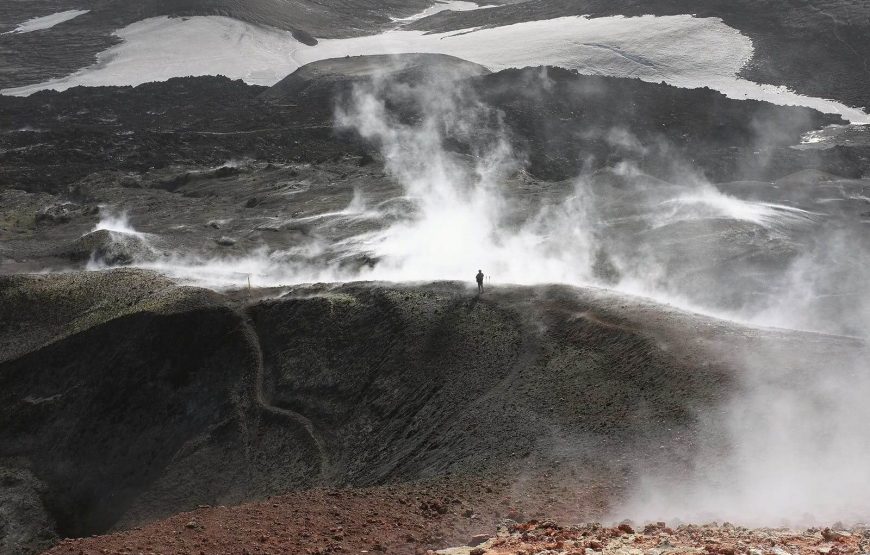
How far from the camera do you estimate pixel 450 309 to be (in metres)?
29.5

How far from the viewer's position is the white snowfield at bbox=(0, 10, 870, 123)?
262ft

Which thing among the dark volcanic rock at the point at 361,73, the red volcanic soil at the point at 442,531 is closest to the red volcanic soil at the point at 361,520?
the red volcanic soil at the point at 442,531

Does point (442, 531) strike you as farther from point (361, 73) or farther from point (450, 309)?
point (361, 73)

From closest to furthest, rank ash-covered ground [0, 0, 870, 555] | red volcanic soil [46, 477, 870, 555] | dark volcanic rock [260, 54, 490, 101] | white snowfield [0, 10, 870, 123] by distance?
red volcanic soil [46, 477, 870, 555], ash-covered ground [0, 0, 870, 555], dark volcanic rock [260, 54, 490, 101], white snowfield [0, 10, 870, 123]

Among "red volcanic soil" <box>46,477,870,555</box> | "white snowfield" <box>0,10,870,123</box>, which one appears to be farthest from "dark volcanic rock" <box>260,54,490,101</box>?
"red volcanic soil" <box>46,477,870,555</box>

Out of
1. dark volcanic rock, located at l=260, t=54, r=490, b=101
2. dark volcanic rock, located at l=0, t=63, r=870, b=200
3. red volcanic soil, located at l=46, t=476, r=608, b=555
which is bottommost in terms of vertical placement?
red volcanic soil, located at l=46, t=476, r=608, b=555

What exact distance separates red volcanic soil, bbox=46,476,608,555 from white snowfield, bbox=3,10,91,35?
5267 inches

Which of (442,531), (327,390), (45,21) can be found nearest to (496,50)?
(327,390)

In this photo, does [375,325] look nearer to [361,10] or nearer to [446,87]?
[446,87]

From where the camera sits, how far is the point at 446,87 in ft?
248

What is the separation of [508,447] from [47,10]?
15443cm

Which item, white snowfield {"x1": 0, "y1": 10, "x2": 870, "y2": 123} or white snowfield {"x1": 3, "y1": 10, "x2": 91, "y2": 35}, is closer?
white snowfield {"x1": 0, "y1": 10, "x2": 870, "y2": 123}

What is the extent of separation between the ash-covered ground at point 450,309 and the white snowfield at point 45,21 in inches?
2397

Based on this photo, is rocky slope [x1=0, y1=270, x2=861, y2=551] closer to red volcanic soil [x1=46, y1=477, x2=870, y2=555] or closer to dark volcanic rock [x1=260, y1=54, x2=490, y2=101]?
red volcanic soil [x1=46, y1=477, x2=870, y2=555]
